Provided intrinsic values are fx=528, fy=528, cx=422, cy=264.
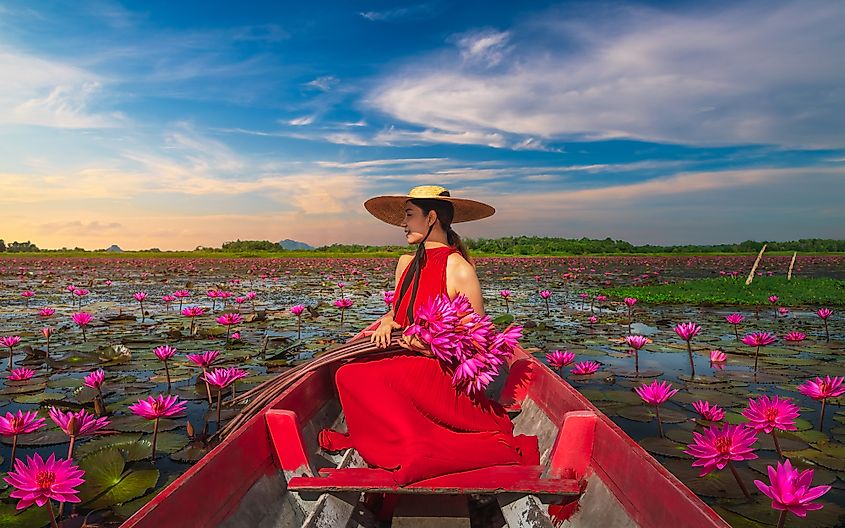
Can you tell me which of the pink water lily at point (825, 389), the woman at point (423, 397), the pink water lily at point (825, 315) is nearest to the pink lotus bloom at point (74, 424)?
the woman at point (423, 397)

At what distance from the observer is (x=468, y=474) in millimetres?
2178

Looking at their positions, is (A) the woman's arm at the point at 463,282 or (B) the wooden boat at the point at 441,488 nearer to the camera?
(B) the wooden boat at the point at 441,488

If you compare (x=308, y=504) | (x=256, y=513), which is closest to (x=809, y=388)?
(x=308, y=504)

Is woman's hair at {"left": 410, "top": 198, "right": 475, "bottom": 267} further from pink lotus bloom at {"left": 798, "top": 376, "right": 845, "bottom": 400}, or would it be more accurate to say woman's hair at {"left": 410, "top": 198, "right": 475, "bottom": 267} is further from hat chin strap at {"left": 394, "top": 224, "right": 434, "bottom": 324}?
pink lotus bloom at {"left": 798, "top": 376, "right": 845, "bottom": 400}

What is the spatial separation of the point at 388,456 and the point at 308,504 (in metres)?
0.40

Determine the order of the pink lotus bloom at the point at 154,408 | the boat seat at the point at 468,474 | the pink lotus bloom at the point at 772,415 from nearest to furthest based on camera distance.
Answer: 1. the boat seat at the point at 468,474
2. the pink lotus bloom at the point at 772,415
3. the pink lotus bloom at the point at 154,408

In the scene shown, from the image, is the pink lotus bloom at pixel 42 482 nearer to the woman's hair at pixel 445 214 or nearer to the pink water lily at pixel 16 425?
the pink water lily at pixel 16 425

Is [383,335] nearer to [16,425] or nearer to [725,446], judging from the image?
[725,446]

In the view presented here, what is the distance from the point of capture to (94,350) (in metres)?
5.99

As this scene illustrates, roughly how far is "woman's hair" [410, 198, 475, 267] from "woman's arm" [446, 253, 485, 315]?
158 mm

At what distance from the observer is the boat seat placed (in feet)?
6.52

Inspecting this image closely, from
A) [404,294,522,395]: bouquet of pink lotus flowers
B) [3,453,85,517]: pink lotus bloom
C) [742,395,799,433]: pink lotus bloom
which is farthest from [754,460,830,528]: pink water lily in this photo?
[3,453,85,517]: pink lotus bloom

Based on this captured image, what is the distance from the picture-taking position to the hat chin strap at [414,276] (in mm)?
3117

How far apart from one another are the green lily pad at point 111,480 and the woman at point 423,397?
947mm
